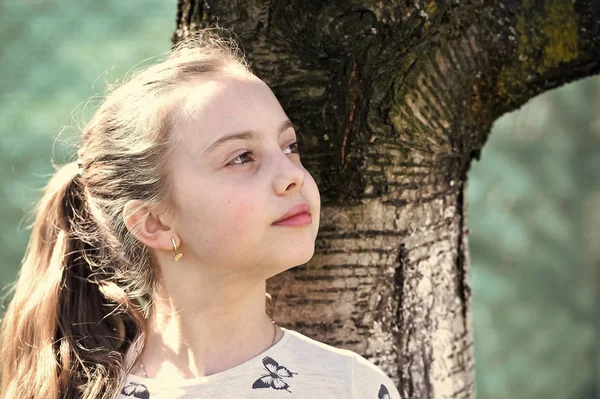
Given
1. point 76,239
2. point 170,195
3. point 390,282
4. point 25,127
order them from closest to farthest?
1. point 170,195
2. point 390,282
3. point 76,239
4. point 25,127

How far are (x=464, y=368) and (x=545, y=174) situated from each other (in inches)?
124

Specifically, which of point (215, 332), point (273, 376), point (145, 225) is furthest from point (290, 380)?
point (145, 225)

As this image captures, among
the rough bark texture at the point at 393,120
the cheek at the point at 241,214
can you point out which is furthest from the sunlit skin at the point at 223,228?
the rough bark texture at the point at 393,120

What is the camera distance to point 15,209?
157 inches

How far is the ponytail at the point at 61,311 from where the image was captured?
1.77m

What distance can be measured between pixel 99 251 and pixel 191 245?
1.27 feet

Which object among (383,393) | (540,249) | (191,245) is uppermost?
(540,249)

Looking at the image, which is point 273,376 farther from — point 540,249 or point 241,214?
point 540,249

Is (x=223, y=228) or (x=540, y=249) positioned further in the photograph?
(x=540, y=249)

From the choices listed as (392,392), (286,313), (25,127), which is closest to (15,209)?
(25,127)

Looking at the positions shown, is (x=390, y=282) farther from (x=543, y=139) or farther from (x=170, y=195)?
(x=543, y=139)

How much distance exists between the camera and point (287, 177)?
1492mm

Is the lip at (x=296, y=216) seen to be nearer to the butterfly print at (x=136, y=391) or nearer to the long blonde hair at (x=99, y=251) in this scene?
the long blonde hair at (x=99, y=251)

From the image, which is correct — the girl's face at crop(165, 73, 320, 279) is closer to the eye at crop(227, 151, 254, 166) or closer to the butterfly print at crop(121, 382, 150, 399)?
the eye at crop(227, 151, 254, 166)
